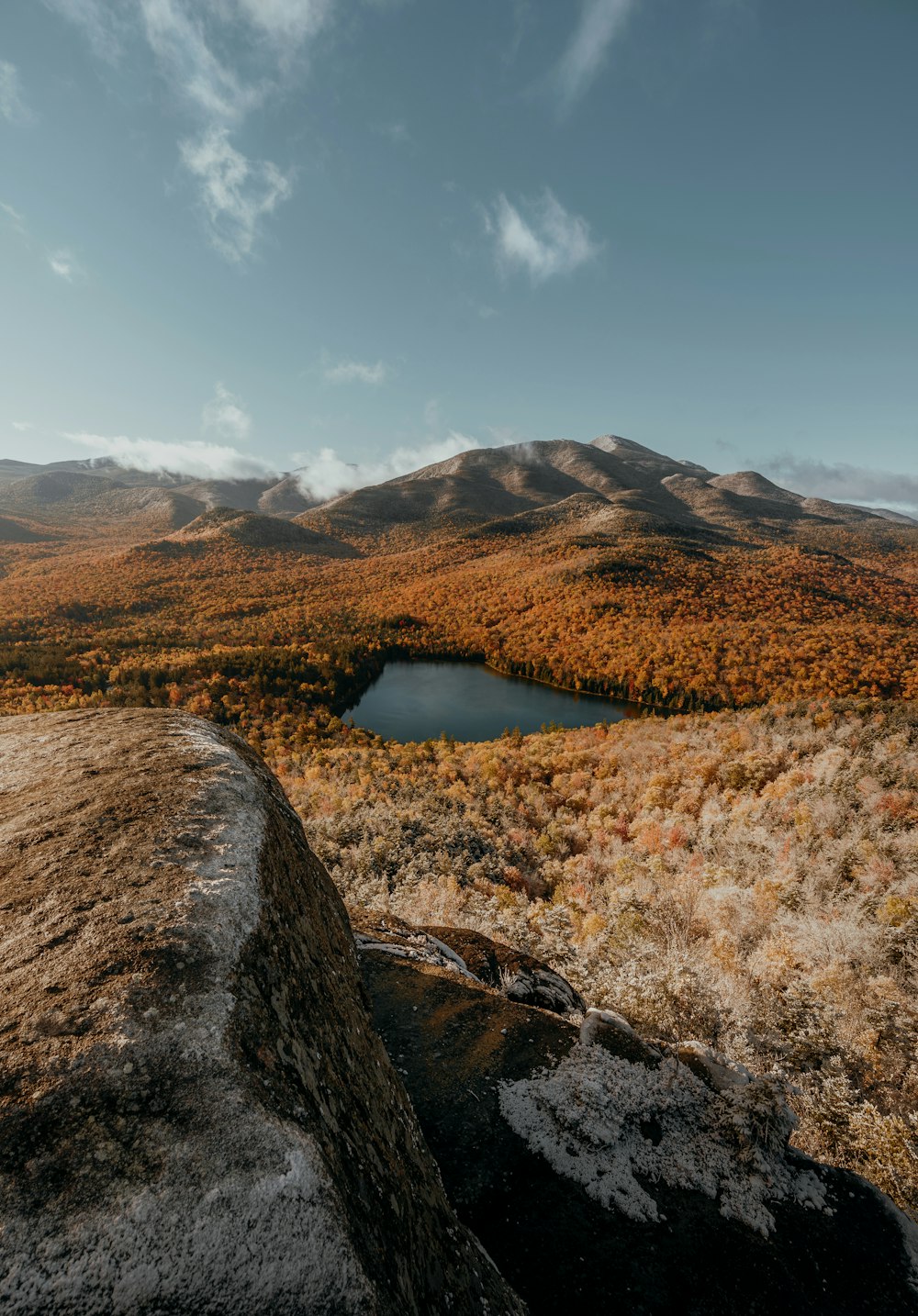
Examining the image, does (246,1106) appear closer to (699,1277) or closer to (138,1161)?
(138,1161)

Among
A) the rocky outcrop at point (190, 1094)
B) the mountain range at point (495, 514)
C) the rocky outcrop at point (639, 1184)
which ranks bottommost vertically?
the rocky outcrop at point (639, 1184)

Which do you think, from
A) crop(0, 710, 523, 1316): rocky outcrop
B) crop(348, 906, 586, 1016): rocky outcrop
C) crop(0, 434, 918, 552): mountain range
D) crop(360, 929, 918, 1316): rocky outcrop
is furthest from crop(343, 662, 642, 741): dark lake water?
crop(0, 434, 918, 552): mountain range

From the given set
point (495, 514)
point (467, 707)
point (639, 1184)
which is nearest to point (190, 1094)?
point (639, 1184)

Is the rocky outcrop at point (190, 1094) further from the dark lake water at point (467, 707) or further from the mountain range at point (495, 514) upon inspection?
the mountain range at point (495, 514)

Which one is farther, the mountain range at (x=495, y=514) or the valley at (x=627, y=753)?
the mountain range at (x=495, y=514)

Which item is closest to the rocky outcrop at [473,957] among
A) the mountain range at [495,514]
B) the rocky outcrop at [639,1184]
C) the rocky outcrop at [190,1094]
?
the rocky outcrop at [639,1184]

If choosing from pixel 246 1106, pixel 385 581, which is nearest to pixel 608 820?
pixel 246 1106

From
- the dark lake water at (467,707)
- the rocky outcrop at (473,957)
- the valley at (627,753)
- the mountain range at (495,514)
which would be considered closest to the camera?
the rocky outcrop at (473,957)
